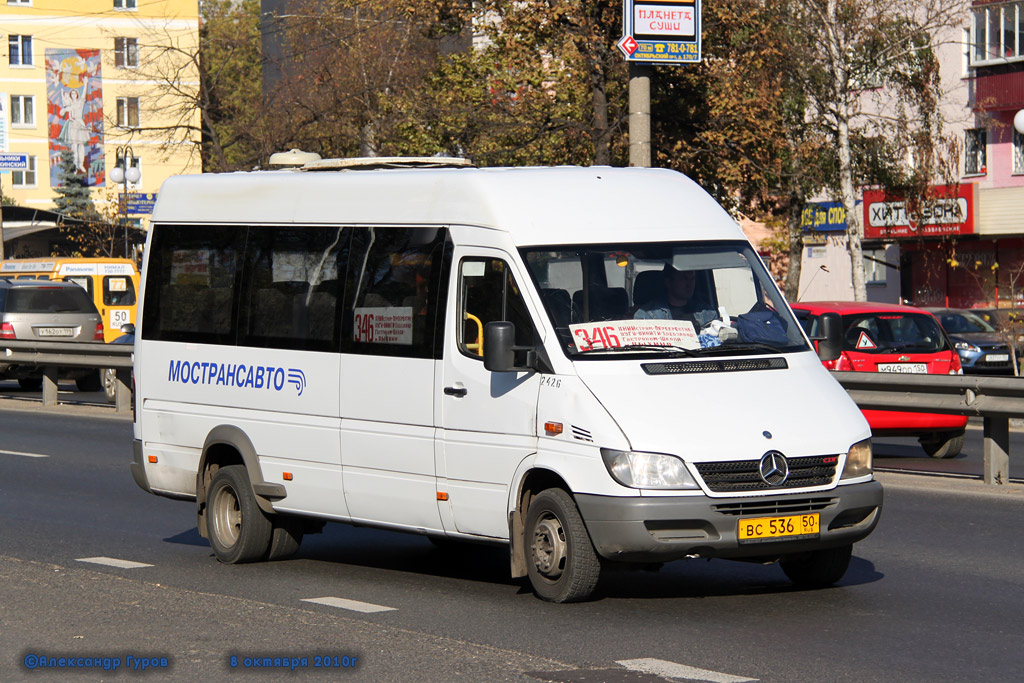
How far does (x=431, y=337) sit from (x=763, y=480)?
2144 mm

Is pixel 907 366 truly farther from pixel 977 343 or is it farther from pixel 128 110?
pixel 128 110

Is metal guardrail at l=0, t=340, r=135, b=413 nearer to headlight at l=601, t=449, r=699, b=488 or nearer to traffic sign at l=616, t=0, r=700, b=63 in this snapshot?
traffic sign at l=616, t=0, r=700, b=63

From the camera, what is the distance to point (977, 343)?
32.1 m

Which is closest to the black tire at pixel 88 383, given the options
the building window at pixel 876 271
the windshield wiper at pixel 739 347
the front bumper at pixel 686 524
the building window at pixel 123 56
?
the windshield wiper at pixel 739 347

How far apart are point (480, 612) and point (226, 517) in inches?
109

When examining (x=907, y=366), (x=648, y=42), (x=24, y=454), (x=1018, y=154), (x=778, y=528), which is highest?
(x=1018, y=154)

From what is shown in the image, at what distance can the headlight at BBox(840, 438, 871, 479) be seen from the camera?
859cm

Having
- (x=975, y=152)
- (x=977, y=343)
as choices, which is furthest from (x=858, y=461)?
(x=975, y=152)

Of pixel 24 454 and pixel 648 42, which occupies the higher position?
pixel 648 42

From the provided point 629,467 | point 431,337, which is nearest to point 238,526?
point 431,337

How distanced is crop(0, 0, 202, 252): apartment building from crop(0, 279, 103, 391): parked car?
191 ft

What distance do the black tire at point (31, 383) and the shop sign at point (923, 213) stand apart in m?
23.6

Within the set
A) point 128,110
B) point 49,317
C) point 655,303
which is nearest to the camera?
point 655,303

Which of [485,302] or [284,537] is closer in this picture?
[485,302]
